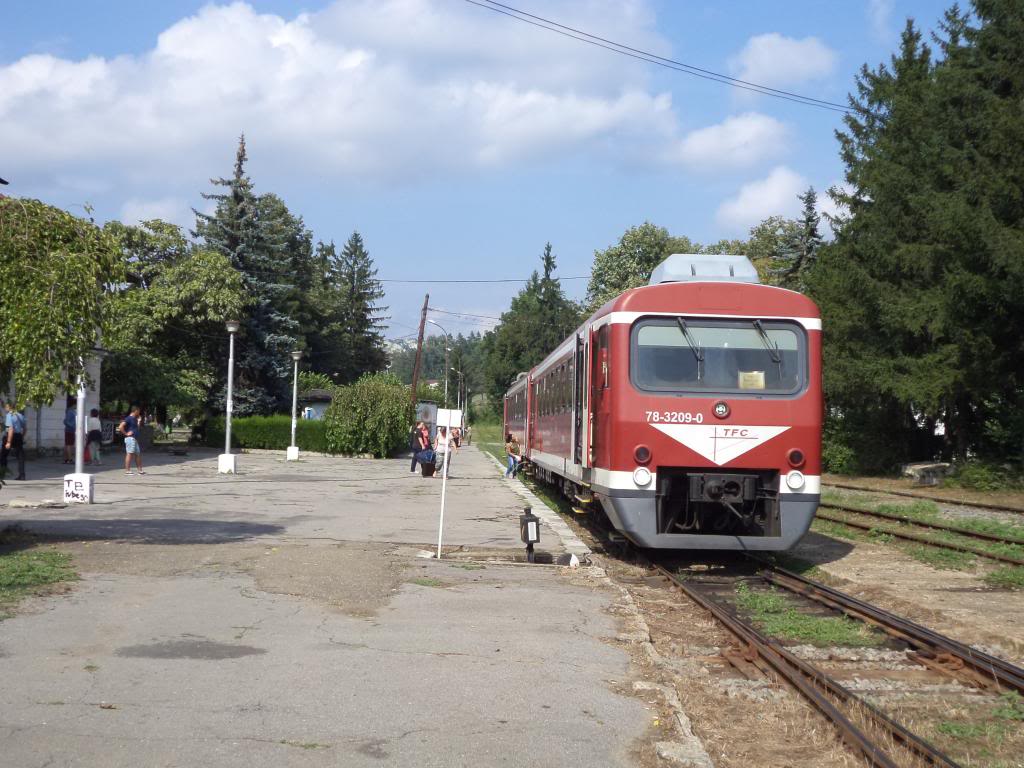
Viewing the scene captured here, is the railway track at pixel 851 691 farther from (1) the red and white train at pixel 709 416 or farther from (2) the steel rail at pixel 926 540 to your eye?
(2) the steel rail at pixel 926 540

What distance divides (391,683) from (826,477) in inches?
1222

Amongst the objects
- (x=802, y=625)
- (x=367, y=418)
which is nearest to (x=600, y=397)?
(x=802, y=625)

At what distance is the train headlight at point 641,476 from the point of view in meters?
11.2

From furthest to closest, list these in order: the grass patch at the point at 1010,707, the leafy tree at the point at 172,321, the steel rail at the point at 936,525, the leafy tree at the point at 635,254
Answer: the leafy tree at the point at 635,254 → the leafy tree at the point at 172,321 → the steel rail at the point at 936,525 → the grass patch at the point at 1010,707

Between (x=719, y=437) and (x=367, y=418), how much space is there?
32.9 meters

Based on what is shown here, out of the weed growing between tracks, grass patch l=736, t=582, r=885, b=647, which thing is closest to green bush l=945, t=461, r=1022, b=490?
the weed growing between tracks

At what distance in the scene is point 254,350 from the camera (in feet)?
174

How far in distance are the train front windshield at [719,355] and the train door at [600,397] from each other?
442mm

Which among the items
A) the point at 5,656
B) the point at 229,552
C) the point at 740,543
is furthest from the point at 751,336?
the point at 5,656

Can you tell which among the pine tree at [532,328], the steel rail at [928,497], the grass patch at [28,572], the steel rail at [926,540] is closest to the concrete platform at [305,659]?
the grass patch at [28,572]

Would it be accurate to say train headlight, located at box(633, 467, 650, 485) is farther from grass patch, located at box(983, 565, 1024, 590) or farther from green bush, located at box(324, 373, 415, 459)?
green bush, located at box(324, 373, 415, 459)

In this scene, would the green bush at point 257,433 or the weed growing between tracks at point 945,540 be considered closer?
the weed growing between tracks at point 945,540

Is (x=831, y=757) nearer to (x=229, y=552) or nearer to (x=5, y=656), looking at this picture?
(x=5, y=656)

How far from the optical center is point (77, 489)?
17.0 metres
